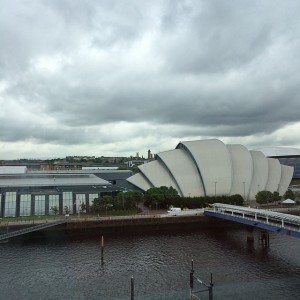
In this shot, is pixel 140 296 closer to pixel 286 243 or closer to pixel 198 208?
pixel 286 243

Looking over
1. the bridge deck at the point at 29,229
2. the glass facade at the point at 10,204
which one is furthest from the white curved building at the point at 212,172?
the bridge deck at the point at 29,229

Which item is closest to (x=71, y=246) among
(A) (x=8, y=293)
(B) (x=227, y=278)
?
(A) (x=8, y=293)

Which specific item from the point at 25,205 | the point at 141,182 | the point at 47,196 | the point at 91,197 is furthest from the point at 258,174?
the point at 25,205

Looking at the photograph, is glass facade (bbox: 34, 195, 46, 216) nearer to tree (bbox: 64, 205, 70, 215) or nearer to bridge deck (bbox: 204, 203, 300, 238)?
tree (bbox: 64, 205, 70, 215)

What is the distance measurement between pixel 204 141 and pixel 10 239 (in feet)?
116

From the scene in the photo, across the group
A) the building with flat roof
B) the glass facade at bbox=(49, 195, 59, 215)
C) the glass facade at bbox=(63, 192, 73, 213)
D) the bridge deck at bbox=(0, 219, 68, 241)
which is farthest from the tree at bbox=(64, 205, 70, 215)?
the building with flat roof

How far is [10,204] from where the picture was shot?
4200 centimetres

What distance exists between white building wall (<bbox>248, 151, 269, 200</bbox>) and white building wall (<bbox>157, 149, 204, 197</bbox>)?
8920mm

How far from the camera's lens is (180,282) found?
71.5 feet

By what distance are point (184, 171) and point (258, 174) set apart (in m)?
12.5

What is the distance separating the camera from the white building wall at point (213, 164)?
53281 millimetres

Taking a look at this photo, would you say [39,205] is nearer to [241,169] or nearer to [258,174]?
[241,169]

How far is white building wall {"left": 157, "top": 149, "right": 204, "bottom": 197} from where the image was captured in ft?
173

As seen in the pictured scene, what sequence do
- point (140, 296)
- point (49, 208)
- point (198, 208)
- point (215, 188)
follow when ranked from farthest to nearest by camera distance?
point (215, 188)
point (198, 208)
point (49, 208)
point (140, 296)
